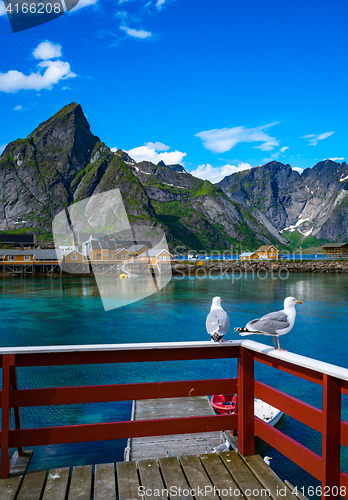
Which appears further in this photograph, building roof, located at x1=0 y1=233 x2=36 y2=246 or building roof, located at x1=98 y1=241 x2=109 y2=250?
building roof, located at x1=0 y1=233 x2=36 y2=246

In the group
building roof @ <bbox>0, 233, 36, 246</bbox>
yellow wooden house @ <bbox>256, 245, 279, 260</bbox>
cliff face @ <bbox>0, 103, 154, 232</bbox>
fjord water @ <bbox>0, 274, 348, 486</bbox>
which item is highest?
cliff face @ <bbox>0, 103, 154, 232</bbox>

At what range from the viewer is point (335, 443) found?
2906 millimetres

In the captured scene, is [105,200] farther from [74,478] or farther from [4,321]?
[74,478]

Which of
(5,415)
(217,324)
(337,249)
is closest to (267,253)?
(337,249)

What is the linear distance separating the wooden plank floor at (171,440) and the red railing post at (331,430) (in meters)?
4.49

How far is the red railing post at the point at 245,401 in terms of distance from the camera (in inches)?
157

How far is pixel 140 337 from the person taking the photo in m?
25.3

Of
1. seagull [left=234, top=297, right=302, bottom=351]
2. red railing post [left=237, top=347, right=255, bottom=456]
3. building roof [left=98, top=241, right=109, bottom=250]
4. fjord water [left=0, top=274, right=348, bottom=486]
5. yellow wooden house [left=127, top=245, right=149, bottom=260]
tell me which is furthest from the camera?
yellow wooden house [left=127, top=245, right=149, bottom=260]

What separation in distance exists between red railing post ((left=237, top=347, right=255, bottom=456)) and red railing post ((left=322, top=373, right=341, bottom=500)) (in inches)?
44.8

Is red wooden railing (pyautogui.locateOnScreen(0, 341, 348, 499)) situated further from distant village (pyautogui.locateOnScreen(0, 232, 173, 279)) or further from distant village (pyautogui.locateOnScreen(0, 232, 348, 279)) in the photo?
distant village (pyautogui.locateOnScreen(0, 232, 348, 279))

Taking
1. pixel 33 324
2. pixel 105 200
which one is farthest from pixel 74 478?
pixel 105 200

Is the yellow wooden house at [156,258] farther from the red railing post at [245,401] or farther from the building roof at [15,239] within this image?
the red railing post at [245,401]

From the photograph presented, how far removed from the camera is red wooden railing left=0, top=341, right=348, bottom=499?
11.4ft

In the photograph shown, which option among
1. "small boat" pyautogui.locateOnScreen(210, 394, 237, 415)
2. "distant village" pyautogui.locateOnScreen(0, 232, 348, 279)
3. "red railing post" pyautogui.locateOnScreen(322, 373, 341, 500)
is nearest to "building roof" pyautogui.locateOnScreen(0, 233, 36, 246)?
"distant village" pyautogui.locateOnScreen(0, 232, 348, 279)
